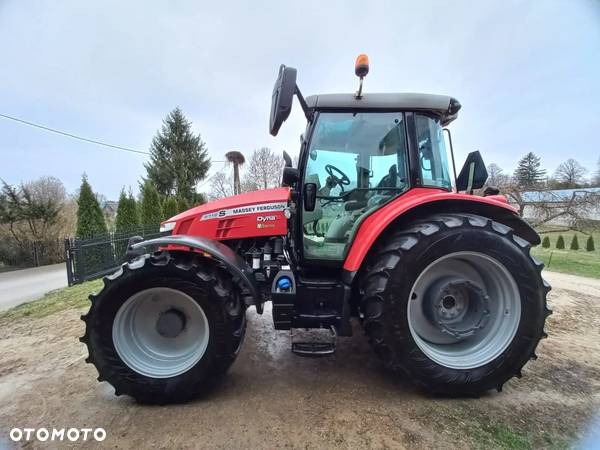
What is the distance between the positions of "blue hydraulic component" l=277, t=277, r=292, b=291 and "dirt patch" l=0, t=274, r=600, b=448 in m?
0.74

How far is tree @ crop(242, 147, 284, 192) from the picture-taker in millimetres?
21981

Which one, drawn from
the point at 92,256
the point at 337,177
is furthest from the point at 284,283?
the point at 92,256

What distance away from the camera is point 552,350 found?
110 inches

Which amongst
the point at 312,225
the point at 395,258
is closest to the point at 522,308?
the point at 395,258

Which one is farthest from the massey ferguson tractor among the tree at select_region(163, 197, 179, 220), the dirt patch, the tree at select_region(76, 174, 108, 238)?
the tree at select_region(163, 197, 179, 220)

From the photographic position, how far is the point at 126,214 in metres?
10.4

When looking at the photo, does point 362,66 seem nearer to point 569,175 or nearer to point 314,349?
point 314,349

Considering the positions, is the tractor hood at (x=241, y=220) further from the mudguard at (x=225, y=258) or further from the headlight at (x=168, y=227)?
the mudguard at (x=225, y=258)

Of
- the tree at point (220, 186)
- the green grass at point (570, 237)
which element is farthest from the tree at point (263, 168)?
the green grass at point (570, 237)

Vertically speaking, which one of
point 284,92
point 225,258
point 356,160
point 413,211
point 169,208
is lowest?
point 225,258

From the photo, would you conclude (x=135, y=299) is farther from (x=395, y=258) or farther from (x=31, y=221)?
(x=31, y=221)

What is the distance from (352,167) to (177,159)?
76.3ft

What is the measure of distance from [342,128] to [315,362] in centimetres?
201

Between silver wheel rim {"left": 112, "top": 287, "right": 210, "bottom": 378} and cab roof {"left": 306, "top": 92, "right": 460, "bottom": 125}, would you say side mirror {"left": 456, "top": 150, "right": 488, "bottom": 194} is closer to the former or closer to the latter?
cab roof {"left": 306, "top": 92, "right": 460, "bottom": 125}
